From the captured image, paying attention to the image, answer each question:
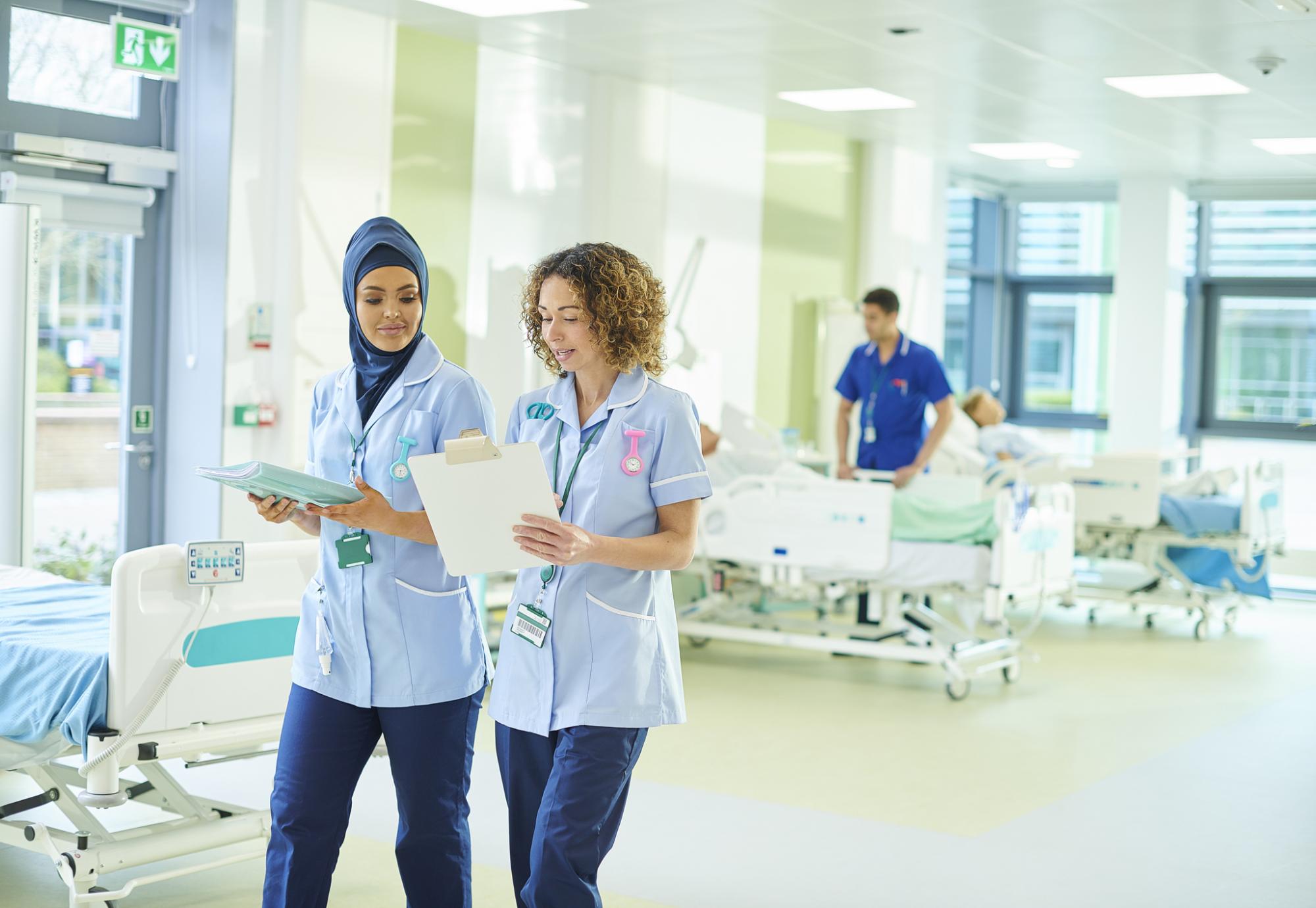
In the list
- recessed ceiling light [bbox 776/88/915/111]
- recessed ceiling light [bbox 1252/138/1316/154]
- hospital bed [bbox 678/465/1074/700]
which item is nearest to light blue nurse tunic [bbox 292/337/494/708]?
hospital bed [bbox 678/465/1074/700]

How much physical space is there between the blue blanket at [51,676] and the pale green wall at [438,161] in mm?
3469

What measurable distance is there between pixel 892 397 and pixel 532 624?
4567 millimetres

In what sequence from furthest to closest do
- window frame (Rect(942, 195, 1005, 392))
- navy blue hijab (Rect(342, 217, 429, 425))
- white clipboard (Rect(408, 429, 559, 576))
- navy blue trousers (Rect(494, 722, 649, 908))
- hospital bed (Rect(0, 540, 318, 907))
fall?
window frame (Rect(942, 195, 1005, 392))
hospital bed (Rect(0, 540, 318, 907))
navy blue hijab (Rect(342, 217, 429, 425))
navy blue trousers (Rect(494, 722, 649, 908))
white clipboard (Rect(408, 429, 559, 576))

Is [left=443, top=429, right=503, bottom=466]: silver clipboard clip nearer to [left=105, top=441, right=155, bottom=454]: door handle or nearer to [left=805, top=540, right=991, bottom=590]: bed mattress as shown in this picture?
[left=805, top=540, right=991, bottom=590]: bed mattress

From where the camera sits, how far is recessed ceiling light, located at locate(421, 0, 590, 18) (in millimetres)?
6109

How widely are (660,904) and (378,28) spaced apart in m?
4.27

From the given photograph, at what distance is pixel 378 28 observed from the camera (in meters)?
6.34

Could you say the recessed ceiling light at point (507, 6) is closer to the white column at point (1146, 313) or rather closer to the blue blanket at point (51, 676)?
the blue blanket at point (51, 676)

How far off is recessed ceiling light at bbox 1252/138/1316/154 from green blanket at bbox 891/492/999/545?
4141 millimetres

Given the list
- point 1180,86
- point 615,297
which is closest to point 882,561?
point 1180,86

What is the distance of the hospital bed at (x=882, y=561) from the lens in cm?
605

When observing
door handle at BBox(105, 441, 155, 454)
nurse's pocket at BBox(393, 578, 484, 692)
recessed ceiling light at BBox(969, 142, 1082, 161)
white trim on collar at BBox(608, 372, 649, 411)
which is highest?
recessed ceiling light at BBox(969, 142, 1082, 161)

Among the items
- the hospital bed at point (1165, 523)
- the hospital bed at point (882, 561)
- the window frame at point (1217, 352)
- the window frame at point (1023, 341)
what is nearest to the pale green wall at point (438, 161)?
the hospital bed at point (882, 561)

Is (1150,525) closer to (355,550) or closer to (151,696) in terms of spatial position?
(151,696)
